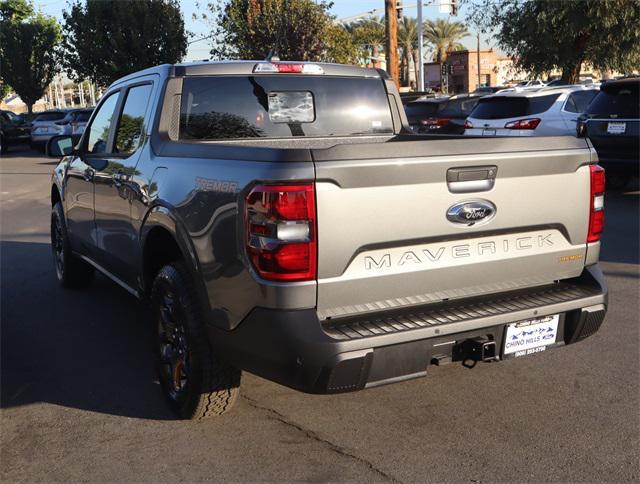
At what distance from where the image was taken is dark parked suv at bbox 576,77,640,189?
10867 mm

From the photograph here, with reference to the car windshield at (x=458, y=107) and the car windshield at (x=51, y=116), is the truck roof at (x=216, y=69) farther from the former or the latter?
the car windshield at (x=51, y=116)

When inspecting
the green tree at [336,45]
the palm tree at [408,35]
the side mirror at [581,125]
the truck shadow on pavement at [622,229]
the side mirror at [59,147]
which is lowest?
the truck shadow on pavement at [622,229]

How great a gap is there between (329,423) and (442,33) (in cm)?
6106

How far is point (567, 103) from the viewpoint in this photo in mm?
12977

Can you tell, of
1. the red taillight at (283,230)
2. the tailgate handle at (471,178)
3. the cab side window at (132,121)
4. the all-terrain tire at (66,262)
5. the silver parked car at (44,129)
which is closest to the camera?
the red taillight at (283,230)

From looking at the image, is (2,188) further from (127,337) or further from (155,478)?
(155,478)

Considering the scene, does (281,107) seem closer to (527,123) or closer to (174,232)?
(174,232)

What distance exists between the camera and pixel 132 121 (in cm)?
504

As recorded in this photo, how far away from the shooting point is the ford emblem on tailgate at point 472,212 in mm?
3455

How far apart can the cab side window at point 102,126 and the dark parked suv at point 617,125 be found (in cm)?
738

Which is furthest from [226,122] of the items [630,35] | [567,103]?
[630,35]

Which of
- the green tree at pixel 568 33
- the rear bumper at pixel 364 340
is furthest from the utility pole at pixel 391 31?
the rear bumper at pixel 364 340

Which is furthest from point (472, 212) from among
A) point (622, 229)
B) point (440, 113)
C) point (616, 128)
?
point (440, 113)

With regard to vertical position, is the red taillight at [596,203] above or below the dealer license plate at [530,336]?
above
